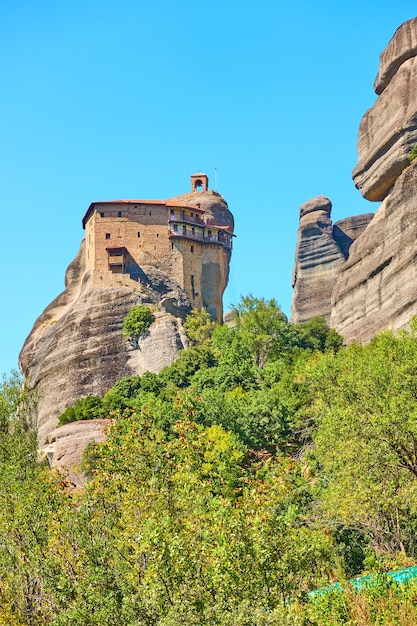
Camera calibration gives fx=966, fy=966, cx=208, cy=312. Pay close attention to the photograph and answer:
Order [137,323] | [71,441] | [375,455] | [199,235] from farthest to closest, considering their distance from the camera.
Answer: [199,235] → [137,323] → [71,441] → [375,455]

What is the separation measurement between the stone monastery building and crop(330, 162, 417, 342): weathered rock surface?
73.4 ft

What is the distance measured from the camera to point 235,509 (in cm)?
2716

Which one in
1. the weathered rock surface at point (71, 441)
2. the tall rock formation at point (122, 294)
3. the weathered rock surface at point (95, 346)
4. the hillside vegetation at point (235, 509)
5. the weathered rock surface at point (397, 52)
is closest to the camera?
the hillside vegetation at point (235, 509)

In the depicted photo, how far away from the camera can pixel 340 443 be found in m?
39.2

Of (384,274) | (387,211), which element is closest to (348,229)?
(387,211)

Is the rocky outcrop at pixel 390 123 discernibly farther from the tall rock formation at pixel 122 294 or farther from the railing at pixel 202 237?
the railing at pixel 202 237

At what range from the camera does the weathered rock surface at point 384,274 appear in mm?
62812

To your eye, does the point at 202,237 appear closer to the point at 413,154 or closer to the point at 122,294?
the point at 122,294

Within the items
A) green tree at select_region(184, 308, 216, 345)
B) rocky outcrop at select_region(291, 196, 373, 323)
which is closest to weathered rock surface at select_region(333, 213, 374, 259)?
rocky outcrop at select_region(291, 196, 373, 323)

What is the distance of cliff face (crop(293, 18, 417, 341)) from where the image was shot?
64.2 meters

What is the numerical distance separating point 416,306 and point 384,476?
25.0 meters

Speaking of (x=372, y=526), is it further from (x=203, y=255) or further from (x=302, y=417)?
(x=203, y=255)

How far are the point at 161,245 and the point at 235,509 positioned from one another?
68386 millimetres

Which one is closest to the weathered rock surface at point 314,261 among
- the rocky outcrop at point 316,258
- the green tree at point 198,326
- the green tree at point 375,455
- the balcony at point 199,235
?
the rocky outcrop at point 316,258
